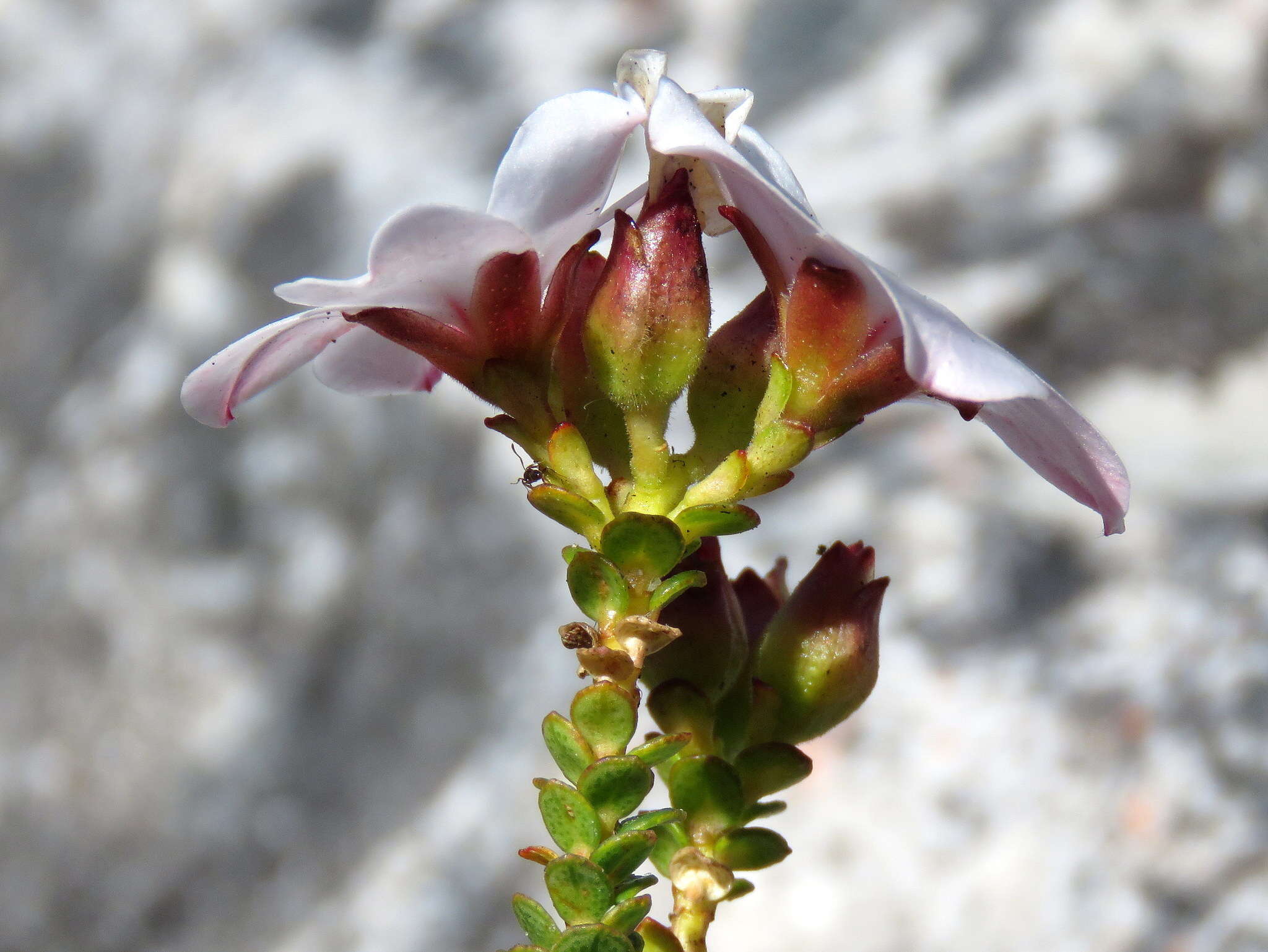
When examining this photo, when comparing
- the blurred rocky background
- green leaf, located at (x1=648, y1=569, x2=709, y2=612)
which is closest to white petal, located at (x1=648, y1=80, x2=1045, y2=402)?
green leaf, located at (x1=648, y1=569, x2=709, y2=612)

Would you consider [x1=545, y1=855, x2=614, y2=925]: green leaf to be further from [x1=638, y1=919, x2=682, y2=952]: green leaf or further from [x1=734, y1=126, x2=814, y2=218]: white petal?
[x1=734, y1=126, x2=814, y2=218]: white petal

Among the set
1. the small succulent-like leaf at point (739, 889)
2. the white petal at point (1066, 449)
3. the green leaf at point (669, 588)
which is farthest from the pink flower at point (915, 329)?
the small succulent-like leaf at point (739, 889)

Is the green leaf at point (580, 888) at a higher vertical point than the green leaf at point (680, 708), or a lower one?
lower

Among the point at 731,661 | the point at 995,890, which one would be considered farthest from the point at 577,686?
the point at 731,661

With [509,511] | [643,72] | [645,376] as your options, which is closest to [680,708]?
[645,376]

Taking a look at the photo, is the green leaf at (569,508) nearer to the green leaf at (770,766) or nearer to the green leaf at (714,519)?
the green leaf at (714,519)

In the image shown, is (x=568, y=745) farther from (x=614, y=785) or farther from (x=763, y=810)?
(x=763, y=810)
